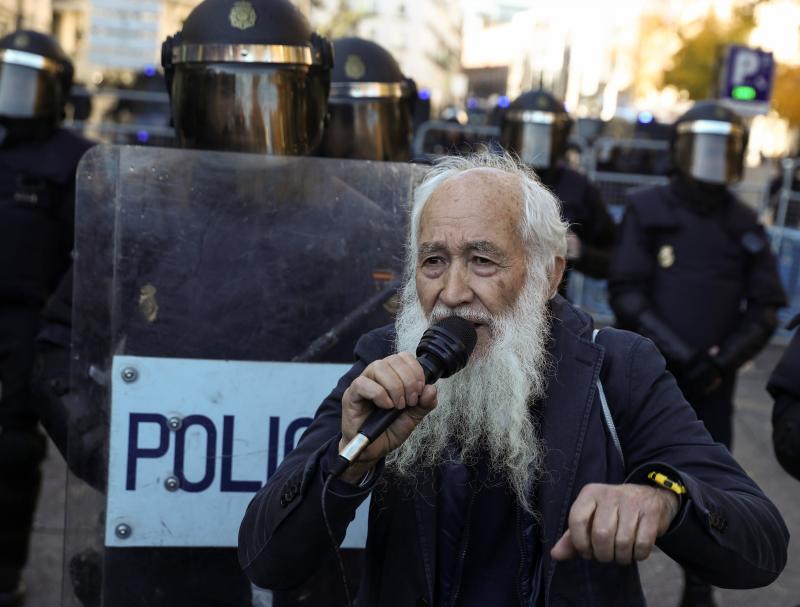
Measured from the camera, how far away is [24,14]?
2417cm

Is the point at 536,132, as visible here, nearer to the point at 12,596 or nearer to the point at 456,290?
the point at 12,596

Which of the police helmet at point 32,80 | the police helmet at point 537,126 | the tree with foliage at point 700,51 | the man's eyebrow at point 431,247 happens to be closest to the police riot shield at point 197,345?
the man's eyebrow at point 431,247

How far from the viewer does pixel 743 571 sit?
2070mm

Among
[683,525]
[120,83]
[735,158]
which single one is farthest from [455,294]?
[120,83]

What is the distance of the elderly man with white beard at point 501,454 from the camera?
2031 mm

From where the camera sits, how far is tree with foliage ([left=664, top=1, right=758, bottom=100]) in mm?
33125

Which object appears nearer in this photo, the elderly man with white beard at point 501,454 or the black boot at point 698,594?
the elderly man with white beard at point 501,454

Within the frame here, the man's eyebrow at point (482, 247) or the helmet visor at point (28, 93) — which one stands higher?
the helmet visor at point (28, 93)

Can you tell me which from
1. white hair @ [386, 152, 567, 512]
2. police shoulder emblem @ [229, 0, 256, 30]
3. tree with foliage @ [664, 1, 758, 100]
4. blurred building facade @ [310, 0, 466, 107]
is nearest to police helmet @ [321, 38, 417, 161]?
police shoulder emblem @ [229, 0, 256, 30]

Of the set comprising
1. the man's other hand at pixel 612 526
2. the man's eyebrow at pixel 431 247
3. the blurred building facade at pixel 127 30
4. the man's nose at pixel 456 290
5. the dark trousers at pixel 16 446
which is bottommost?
the dark trousers at pixel 16 446

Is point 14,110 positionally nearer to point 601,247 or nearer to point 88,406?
point 88,406

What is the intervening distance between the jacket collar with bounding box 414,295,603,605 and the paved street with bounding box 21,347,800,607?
2882 millimetres

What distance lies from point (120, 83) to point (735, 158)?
47.7 feet

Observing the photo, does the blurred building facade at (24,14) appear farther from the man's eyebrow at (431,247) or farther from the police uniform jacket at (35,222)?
the man's eyebrow at (431,247)
